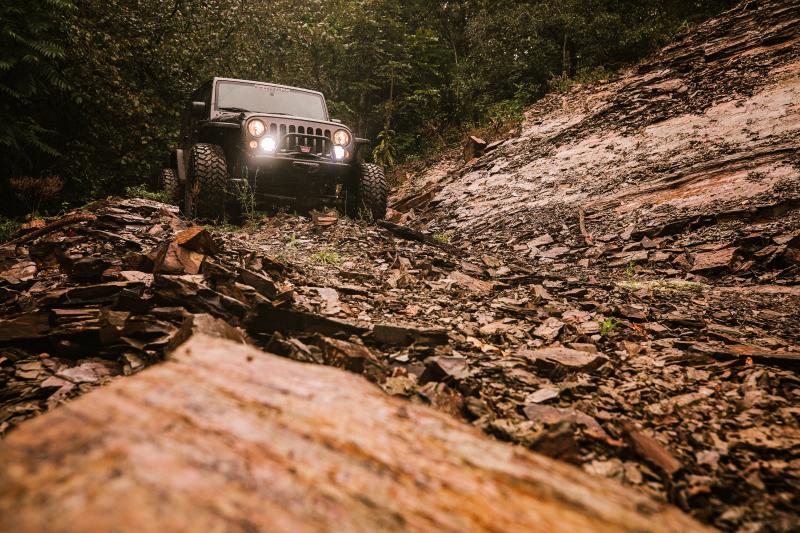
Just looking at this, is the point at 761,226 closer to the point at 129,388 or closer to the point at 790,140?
the point at 790,140

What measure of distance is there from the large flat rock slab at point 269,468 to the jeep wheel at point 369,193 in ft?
16.7

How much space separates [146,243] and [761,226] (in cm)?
613

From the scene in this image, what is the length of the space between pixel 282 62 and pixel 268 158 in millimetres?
8762

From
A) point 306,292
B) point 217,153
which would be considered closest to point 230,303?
point 306,292

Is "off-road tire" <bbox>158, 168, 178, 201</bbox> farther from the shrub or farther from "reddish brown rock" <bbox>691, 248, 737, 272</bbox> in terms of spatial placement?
"reddish brown rock" <bbox>691, 248, 737, 272</bbox>

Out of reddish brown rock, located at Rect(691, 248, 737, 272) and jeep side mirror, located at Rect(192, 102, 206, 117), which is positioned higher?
jeep side mirror, located at Rect(192, 102, 206, 117)

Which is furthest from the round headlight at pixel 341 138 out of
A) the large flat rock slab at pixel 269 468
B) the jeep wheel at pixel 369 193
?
the large flat rock slab at pixel 269 468

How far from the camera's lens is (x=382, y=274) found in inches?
158

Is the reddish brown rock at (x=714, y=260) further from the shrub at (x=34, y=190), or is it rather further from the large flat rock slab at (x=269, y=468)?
the shrub at (x=34, y=190)

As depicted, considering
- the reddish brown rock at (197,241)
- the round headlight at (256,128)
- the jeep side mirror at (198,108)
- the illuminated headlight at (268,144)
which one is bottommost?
the reddish brown rock at (197,241)

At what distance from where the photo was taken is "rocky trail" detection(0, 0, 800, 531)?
172cm

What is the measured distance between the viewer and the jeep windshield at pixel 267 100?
6.32m

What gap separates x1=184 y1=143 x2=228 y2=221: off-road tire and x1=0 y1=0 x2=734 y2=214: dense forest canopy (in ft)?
12.2

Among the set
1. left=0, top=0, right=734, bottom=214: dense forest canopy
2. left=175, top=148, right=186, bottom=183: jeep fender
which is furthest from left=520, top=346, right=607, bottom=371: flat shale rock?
left=0, top=0, right=734, bottom=214: dense forest canopy
